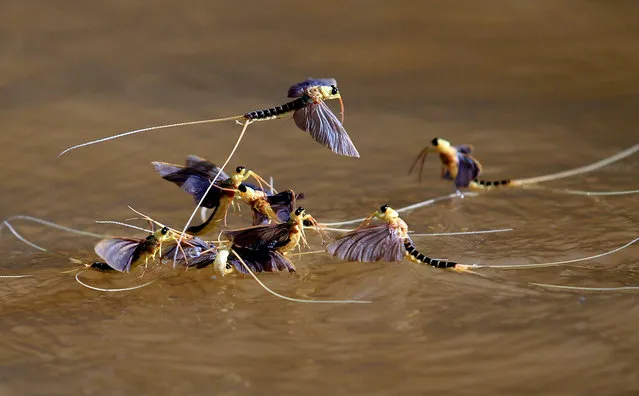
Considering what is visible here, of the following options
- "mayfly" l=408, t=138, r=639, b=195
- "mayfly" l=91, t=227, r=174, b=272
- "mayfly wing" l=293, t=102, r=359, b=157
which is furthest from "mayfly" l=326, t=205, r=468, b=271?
"mayfly" l=408, t=138, r=639, b=195

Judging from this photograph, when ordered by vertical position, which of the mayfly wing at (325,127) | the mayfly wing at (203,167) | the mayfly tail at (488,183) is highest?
the mayfly wing at (325,127)

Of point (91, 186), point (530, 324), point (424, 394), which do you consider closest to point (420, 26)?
point (91, 186)

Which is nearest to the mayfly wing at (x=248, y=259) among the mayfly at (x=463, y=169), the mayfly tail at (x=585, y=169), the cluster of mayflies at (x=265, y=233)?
the cluster of mayflies at (x=265, y=233)

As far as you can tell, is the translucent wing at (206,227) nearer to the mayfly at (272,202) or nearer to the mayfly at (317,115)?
the mayfly at (272,202)

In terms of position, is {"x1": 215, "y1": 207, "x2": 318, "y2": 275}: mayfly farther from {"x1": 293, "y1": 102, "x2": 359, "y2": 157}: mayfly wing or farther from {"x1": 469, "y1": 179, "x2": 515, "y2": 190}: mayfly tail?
{"x1": 469, "y1": 179, "x2": 515, "y2": 190}: mayfly tail

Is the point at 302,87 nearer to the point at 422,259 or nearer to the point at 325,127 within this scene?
the point at 325,127

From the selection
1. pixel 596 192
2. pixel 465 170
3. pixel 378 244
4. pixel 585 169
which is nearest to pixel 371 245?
pixel 378 244
